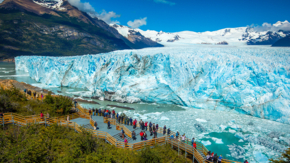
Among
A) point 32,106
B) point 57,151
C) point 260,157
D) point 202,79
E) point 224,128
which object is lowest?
point 260,157

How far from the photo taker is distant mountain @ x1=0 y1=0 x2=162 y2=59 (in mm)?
66688

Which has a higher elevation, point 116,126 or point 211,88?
point 211,88

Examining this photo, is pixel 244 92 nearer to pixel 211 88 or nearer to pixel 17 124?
pixel 211 88

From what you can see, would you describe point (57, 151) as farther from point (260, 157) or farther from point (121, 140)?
point (260, 157)

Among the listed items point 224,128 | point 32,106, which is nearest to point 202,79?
point 224,128

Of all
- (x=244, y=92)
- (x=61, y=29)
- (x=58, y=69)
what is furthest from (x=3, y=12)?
(x=244, y=92)

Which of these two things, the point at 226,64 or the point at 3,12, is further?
the point at 3,12

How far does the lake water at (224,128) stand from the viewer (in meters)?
9.22

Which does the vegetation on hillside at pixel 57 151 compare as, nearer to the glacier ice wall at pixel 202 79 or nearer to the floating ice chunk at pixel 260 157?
the floating ice chunk at pixel 260 157

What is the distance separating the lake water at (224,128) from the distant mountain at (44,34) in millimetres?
68933

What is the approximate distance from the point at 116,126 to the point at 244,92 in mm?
12504

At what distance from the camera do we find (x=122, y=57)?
877 inches

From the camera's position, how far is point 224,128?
475 inches

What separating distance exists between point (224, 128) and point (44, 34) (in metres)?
91.4
